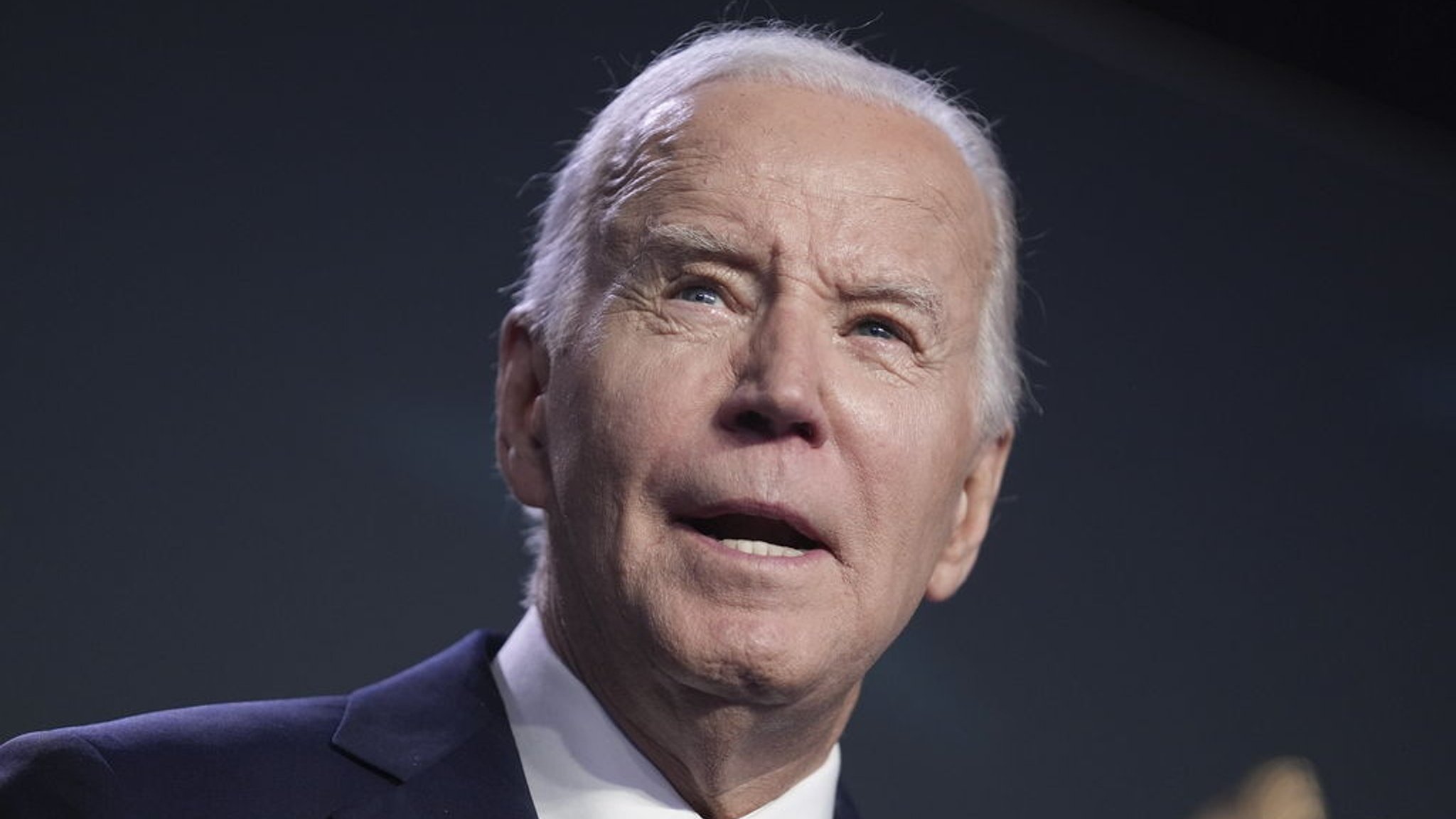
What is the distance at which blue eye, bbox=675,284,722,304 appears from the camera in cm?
159

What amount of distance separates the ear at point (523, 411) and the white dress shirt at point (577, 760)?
0.50 ft

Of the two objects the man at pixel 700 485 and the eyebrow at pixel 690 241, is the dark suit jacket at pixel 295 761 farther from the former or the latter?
the eyebrow at pixel 690 241

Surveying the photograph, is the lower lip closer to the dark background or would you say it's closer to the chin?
the chin

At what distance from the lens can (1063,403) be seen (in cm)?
245

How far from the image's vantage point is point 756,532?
1.53 metres

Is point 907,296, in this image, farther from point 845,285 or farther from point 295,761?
point 295,761

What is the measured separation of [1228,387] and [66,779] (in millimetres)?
1649

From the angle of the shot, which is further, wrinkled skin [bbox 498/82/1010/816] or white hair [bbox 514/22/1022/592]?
white hair [bbox 514/22/1022/592]

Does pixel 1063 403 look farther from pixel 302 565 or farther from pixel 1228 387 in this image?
pixel 302 565

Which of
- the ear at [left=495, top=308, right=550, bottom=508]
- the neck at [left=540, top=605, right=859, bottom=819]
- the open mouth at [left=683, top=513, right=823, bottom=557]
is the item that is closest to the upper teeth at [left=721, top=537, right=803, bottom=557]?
the open mouth at [left=683, top=513, right=823, bottom=557]

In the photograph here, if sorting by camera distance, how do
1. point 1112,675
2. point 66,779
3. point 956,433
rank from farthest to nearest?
point 1112,675 < point 956,433 < point 66,779

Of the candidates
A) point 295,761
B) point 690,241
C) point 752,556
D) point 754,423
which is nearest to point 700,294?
point 690,241

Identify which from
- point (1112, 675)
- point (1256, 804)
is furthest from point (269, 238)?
point (1256, 804)

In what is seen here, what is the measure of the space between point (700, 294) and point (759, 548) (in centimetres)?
24
